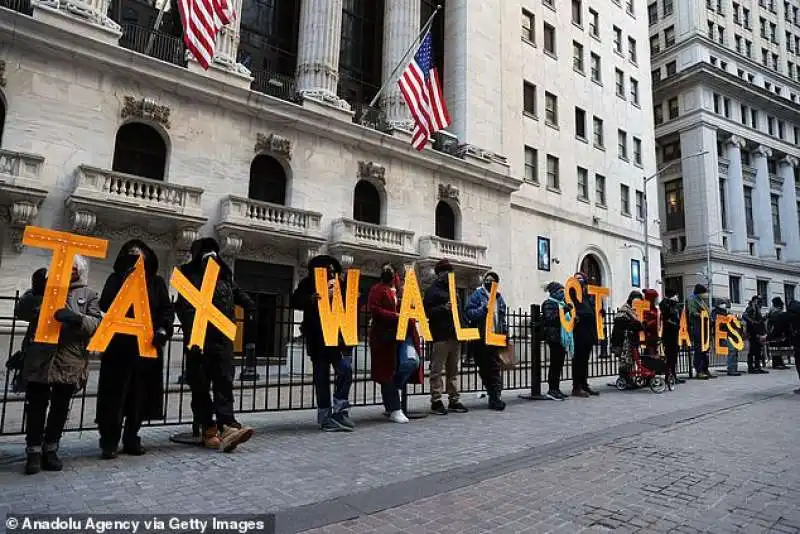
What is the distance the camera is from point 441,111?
1891cm

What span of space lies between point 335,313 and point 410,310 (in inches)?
53.9

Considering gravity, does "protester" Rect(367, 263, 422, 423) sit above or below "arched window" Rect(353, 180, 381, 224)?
below

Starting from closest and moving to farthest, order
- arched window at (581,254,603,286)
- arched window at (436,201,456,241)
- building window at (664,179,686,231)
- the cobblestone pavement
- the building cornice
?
the cobblestone pavement → the building cornice → arched window at (436,201,456,241) → arched window at (581,254,603,286) → building window at (664,179,686,231)

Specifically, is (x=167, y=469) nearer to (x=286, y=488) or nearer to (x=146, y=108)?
(x=286, y=488)

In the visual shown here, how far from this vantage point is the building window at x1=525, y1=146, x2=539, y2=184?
30.6 m

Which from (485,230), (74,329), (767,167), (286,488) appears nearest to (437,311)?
(286,488)

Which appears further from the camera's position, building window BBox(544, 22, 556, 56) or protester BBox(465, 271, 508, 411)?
building window BBox(544, 22, 556, 56)

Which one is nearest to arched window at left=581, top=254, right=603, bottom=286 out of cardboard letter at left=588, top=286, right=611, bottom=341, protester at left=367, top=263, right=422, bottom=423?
cardboard letter at left=588, top=286, right=611, bottom=341

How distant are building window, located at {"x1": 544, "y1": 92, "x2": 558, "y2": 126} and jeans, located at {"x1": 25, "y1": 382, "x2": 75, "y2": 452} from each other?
31559mm

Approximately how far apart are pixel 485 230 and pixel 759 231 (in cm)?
4185

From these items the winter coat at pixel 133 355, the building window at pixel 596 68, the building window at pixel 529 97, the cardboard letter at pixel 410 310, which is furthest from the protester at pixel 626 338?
the building window at pixel 596 68

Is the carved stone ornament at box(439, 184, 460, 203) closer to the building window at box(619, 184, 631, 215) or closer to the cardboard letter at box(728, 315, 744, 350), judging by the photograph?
the cardboard letter at box(728, 315, 744, 350)

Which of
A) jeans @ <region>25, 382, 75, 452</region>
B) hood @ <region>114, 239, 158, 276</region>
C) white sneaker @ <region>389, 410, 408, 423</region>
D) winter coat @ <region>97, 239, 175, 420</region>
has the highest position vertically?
hood @ <region>114, 239, 158, 276</region>

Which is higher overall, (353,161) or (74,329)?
(353,161)
